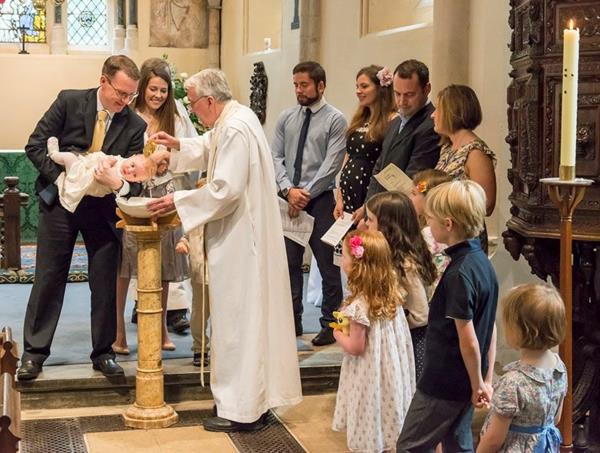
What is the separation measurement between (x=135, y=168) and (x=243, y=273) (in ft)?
2.31

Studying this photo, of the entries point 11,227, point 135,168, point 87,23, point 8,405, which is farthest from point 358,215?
point 87,23

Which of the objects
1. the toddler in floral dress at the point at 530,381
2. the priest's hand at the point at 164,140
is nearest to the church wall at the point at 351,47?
the priest's hand at the point at 164,140

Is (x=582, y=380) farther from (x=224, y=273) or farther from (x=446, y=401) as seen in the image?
(x=224, y=273)

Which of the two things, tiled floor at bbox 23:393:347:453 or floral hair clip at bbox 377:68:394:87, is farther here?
floral hair clip at bbox 377:68:394:87

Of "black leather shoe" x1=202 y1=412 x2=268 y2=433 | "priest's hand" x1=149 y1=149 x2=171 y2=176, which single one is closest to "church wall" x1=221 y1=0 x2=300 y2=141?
"priest's hand" x1=149 y1=149 x2=171 y2=176

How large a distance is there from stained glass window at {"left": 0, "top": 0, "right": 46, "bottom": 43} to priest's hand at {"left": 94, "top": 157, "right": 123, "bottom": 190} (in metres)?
8.32

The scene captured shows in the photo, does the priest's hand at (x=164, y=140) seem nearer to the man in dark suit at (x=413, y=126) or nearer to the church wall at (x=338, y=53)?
the man in dark suit at (x=413, y=126)

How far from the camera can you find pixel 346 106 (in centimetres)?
873

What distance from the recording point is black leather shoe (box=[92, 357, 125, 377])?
572cm

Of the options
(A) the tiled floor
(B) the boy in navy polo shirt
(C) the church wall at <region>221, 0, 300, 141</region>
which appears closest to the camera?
(B) the boy in navy polo shirt

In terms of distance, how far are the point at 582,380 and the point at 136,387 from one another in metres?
2.16

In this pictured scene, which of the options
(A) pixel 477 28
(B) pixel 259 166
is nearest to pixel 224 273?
(B) pixel 259 166

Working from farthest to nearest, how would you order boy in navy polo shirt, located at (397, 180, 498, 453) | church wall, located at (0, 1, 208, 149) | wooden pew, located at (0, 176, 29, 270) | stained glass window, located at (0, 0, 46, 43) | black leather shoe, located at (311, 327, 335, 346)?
stained glass window, located at (0, 0, 46, 43) < church wall, located at (0, 1, 208, 149) < wooden pew, located at (0, 176, 29, 270) < black leather shoe, located at (311, 327, 335, 346) < boy in navy polo shirt, located at (397, 180, 498, 453)

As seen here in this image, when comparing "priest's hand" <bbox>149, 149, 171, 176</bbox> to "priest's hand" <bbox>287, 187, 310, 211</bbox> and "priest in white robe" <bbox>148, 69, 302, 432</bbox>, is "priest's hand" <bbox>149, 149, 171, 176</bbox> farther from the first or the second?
"priest's hand" <bbox>287, 187, 310, 211</bbox>
